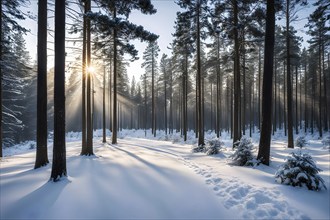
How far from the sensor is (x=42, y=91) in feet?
28.3

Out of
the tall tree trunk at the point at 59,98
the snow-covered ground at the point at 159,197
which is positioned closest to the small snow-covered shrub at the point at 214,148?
the snow-covered ground at the point at 159,197

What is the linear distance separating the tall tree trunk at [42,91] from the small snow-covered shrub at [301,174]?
8622mm

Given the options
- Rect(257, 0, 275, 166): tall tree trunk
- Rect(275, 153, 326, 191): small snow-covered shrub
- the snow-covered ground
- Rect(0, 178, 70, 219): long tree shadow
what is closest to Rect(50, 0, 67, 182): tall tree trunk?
the snow-covered ground

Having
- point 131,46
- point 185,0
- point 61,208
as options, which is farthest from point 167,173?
point 185,0

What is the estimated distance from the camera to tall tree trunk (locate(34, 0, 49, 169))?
336 inches

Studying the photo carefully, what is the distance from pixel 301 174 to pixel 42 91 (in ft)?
30.9

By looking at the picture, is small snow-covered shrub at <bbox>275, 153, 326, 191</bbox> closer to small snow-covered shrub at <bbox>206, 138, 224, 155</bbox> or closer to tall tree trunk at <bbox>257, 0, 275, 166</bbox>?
tall tree trunk at <bbox>257, 0, 275, 166</bbox>

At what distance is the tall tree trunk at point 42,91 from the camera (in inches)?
336

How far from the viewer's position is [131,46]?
13.4m

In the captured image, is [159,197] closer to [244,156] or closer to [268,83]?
[244,156]

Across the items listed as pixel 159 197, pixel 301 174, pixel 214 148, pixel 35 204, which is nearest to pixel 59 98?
pixel 35 204

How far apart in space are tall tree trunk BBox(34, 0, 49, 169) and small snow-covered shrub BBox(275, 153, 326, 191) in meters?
8.62

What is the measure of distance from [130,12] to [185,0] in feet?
15.9

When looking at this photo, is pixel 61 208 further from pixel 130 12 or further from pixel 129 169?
pixel 130 12
